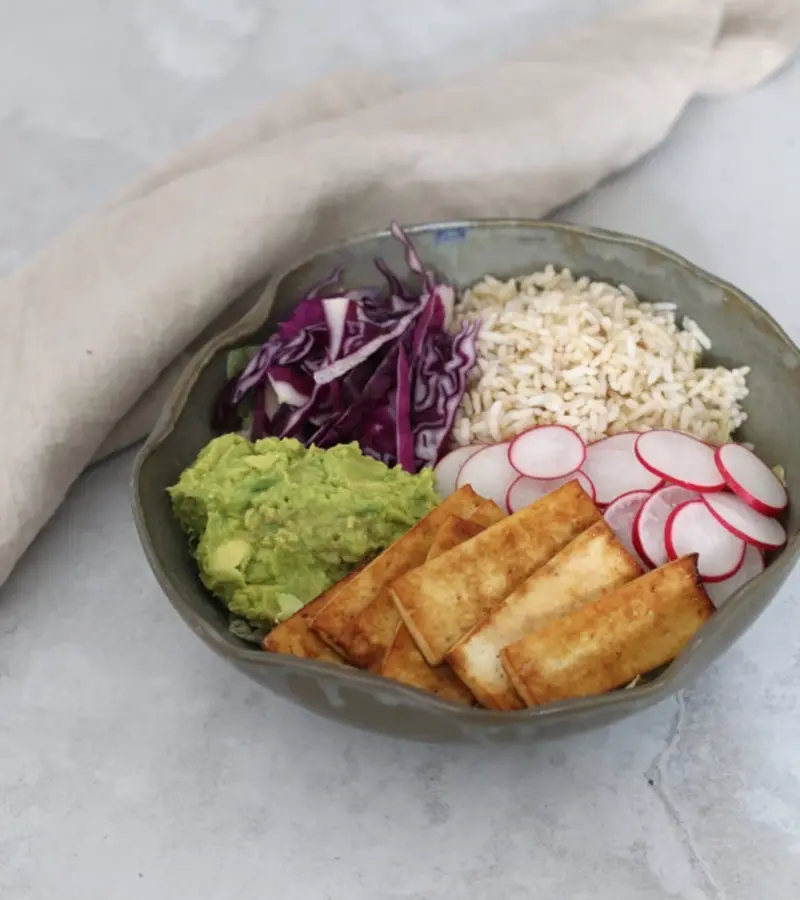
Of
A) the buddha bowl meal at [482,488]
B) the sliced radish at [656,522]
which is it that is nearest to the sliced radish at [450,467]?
the buddha bowl meal at [482,488]

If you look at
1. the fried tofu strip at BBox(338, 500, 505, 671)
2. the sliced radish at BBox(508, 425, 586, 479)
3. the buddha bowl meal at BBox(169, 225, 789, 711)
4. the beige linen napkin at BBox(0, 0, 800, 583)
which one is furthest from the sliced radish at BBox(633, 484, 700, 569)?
the beige linen napkin at BBox(0, 0, 800, 583)

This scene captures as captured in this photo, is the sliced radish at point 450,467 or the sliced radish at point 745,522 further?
the sliced radish at point 450,467

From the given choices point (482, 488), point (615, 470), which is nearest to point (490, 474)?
point (482, 488)

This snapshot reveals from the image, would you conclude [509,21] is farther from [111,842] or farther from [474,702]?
[111,842]

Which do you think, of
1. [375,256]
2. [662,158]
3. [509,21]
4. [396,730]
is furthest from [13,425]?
[509,21]

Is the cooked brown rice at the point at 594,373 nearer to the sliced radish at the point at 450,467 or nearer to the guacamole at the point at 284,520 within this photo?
the sliced radish at the point at 450,467

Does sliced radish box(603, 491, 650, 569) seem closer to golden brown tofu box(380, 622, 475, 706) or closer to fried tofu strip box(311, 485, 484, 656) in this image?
fried tofu strip box(311, 485, 484, 656)
